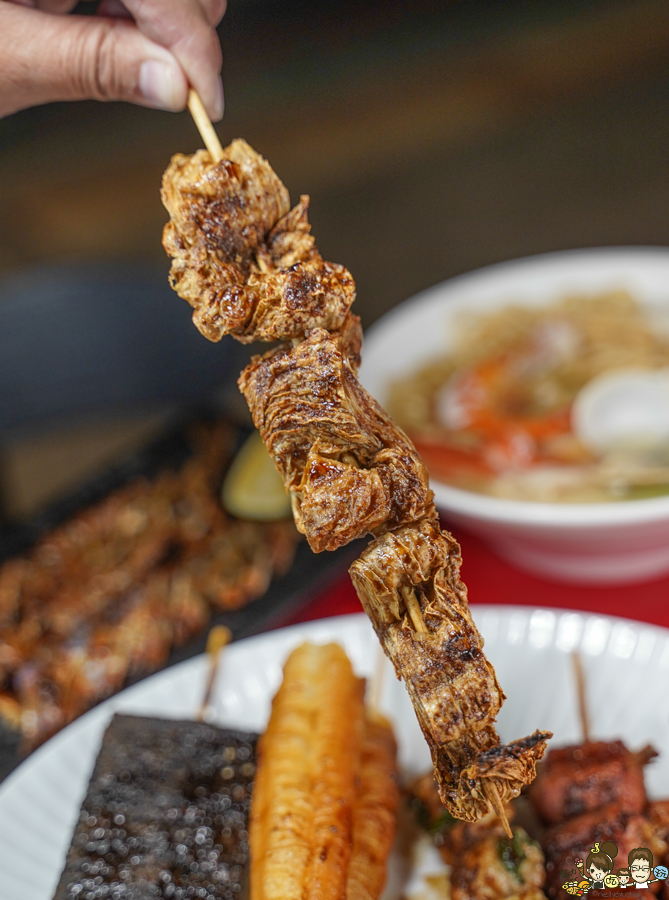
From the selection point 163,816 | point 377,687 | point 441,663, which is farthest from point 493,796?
point 377,687

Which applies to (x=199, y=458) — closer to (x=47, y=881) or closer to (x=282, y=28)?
(x=47, y=881)

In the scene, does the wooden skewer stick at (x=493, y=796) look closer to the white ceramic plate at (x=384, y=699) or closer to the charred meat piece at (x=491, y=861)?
the charred meat piece at (x=491, y=861)

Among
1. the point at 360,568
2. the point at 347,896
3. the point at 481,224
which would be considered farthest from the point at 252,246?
the point at 481,224

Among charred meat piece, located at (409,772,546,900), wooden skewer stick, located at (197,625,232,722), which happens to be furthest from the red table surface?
charred meat piece, located at (409,772,546,900)

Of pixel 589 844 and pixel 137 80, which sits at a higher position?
pixel 137 80

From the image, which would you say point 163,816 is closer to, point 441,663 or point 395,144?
point 441,663

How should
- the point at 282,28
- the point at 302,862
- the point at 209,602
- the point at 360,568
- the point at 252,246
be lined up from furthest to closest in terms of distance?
the point at 282,28 → the point at 209,602 → the point at 302,862 → the point at 252,246 → the point at 360,568
